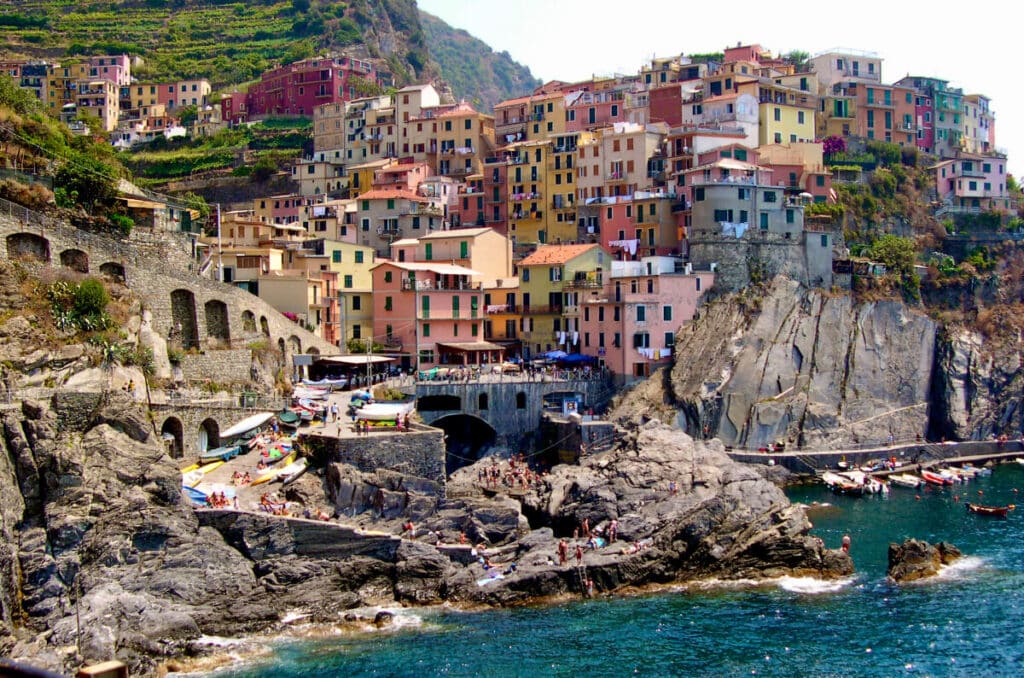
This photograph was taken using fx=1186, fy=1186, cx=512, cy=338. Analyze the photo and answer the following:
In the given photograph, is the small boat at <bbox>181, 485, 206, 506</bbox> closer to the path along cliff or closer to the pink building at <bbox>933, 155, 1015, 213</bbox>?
the path along cliff

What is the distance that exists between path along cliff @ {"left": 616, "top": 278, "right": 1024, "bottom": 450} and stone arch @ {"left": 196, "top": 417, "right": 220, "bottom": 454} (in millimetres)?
20689

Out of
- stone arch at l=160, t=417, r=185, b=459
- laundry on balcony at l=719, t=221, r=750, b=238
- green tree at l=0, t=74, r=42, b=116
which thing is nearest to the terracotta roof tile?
laundry on balcony at l=719, t=221, r=750, b=238

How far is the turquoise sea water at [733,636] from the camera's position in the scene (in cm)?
3709

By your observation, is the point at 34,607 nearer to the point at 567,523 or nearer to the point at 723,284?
the point at 567,523

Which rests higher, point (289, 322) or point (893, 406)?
point (289, 322)

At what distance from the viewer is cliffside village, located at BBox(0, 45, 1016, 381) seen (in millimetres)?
67125

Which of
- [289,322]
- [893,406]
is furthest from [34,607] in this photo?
[893,406]

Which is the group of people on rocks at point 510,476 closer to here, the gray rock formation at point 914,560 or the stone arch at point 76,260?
the gray rock formation at point 914,560

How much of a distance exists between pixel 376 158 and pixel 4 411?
192 ft

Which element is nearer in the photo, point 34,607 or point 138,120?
point 34,607

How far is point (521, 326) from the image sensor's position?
70500 millimetres

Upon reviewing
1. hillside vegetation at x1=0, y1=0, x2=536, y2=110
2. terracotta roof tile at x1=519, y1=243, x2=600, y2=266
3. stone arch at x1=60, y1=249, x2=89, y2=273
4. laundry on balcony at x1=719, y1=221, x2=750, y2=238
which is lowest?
stone arch at x1=60, y1=249, x2=89, y2=273

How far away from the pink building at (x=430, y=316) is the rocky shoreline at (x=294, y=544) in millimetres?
15636

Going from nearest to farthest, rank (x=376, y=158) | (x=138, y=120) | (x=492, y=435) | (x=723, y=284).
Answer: (x=492, y=435), (x=723, y=284), (x=376, y=158), (x=138, y=120)
